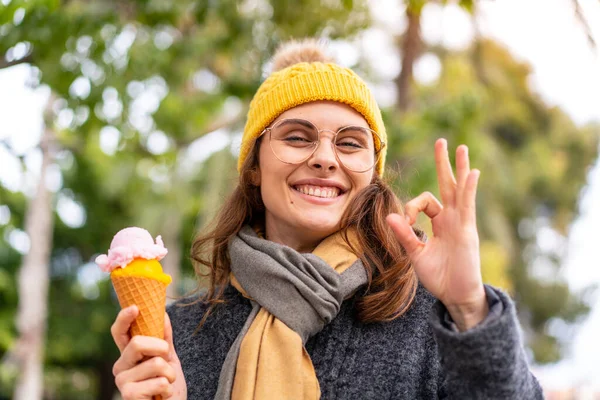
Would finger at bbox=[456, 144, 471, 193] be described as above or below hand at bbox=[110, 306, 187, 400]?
above

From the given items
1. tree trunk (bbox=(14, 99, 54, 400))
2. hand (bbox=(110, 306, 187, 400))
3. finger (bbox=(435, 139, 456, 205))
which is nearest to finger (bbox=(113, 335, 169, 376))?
hand (bbox=(110, 306, 187, 400))

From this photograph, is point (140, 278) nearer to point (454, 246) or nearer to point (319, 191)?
point (319, 191)

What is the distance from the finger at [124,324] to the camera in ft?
6.65

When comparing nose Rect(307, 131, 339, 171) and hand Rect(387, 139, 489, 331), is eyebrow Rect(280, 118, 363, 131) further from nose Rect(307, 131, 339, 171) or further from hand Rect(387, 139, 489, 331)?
hand Rect(387, 139, 489, 331)

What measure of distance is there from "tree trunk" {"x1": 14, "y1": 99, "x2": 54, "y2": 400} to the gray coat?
33.6 feet

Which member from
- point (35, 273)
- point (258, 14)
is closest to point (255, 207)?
point (258, 14)

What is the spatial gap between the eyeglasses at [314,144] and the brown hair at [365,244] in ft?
0.38

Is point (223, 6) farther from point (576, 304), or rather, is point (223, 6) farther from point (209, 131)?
point (576, 304)

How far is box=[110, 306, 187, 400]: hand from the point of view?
2.01m

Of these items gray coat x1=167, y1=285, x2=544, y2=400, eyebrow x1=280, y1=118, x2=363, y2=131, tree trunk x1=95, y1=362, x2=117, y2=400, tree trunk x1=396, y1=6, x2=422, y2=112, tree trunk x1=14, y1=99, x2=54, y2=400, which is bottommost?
tree trunk x1=95, y1=362, x2=117, y2=400

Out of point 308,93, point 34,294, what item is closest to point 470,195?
point 308,93

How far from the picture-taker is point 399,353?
7.55 ft

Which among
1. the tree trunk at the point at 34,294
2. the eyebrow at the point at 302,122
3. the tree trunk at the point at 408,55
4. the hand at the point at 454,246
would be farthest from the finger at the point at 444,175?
the tree trunk at the point at 34,294

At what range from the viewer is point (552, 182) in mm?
20328
